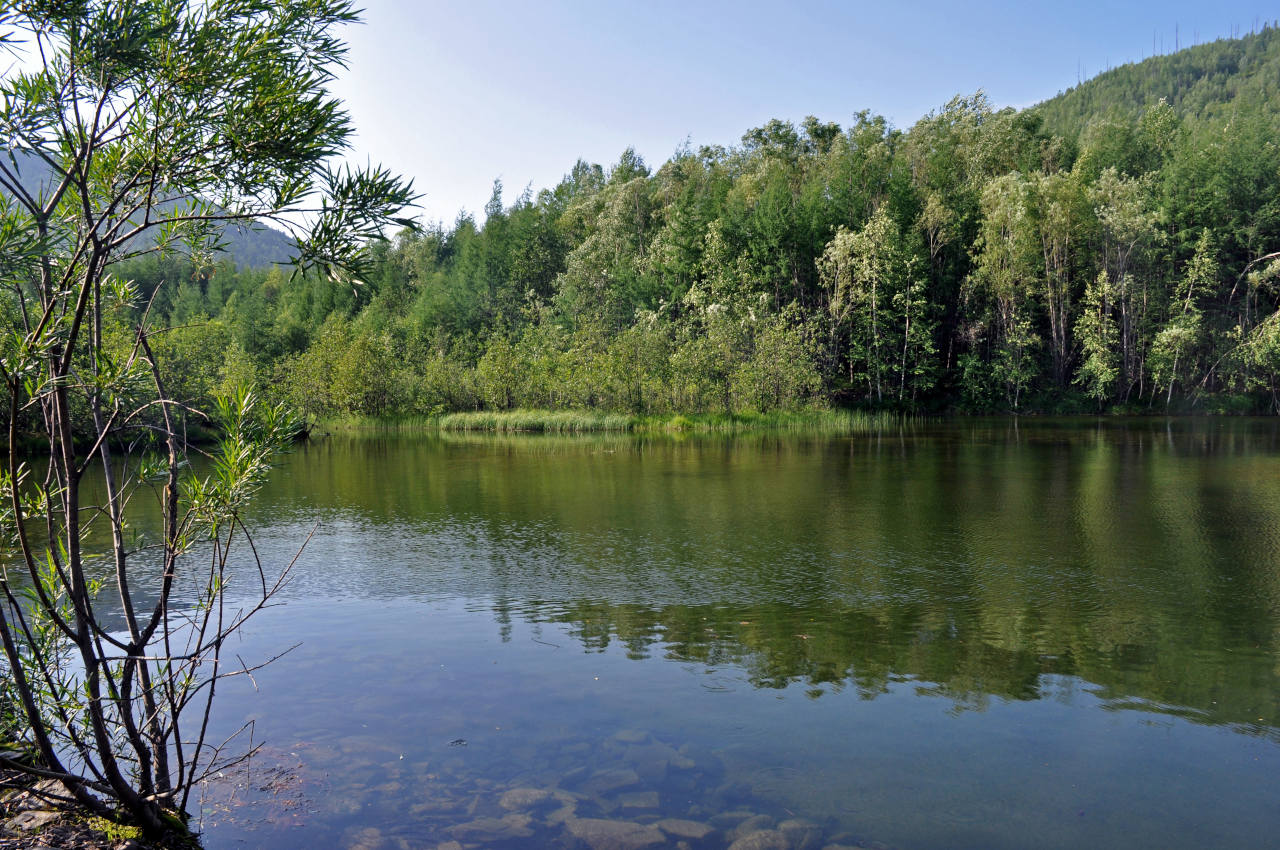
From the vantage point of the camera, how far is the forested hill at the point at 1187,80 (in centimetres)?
11009

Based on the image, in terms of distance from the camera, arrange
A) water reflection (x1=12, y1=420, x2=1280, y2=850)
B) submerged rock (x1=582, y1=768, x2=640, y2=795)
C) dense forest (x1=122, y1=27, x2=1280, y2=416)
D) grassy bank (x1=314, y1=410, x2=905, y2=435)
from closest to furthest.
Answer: water reflection (x1=12, y1=420, x2=1280, y2=850)
submerged rock (x1=582, y1=768, x2=640, y2=795)
grassy bank (x1=314, y1=410, x2=905, y2=435)
dense forest (x1=122, y1=27, x2=1280, y2=416)

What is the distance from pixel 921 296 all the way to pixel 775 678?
48809 millimetres

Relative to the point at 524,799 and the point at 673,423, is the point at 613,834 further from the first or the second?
the point at 673,423

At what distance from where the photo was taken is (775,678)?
8031 millimetres

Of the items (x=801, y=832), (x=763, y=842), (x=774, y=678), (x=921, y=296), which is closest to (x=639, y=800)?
(x=763, y=842)

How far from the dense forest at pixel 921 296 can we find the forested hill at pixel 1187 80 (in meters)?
55.9

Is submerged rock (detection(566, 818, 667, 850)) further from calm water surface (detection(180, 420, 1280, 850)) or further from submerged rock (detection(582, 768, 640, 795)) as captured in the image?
submerged rock (detection(582, 768, 640, 795))

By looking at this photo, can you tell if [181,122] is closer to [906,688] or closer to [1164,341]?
[906,688]

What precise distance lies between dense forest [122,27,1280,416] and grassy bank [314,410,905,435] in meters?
1.97

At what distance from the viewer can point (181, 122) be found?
4.62m

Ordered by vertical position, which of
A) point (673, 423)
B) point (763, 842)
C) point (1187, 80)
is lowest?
point (763, 842)

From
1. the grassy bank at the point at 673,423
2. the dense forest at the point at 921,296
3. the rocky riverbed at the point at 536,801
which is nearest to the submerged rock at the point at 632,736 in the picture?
the rocky riverbed at the point at 536,801

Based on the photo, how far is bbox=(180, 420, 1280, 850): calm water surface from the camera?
221 inches

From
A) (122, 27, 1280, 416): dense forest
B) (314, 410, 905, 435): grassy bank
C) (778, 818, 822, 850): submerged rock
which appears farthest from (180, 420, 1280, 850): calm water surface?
(122, 27, 1280, 416): dense forest
